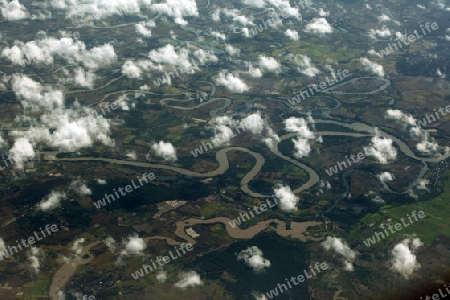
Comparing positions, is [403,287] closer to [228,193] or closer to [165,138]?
[228,193]

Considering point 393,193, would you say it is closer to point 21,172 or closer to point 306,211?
point 306,211

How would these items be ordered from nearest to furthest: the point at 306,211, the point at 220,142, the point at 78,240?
1. the point at 78,240
2. the point at 306,211
3. the point at 220,142

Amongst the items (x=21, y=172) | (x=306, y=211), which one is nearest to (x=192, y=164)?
(x=306, y=211)

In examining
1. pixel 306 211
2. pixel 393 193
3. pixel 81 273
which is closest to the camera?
pixel 81 273

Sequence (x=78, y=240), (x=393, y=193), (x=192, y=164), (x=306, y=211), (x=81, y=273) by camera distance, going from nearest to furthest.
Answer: (x=81, y=273), (x=78, y=240), (x=306, y=211), (x=393, y=193), (x=192, y=164)

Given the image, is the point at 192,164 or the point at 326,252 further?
the point at 192,164

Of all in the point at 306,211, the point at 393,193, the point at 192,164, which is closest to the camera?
the point at 306,211

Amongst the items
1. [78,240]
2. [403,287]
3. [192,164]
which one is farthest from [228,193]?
[403,287]

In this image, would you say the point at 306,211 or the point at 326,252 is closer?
the point at 326,252

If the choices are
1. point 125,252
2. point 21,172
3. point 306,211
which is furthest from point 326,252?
point 21,172
